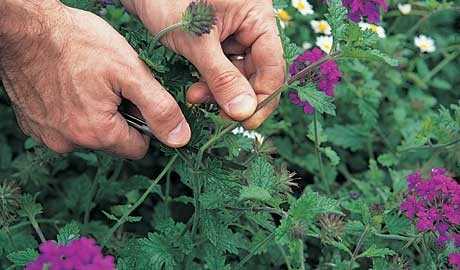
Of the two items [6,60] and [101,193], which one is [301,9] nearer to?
[101,193]

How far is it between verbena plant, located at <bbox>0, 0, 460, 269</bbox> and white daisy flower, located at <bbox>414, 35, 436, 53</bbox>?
0.06 metres

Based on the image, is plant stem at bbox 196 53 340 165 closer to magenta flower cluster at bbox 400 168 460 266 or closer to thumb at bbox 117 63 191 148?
thumb at bbox 117 63 191 148

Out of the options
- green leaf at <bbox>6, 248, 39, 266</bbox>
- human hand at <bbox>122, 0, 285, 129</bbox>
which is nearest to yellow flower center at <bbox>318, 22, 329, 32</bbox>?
human hand at <bbox>122, 0, 285, 129</bbox>

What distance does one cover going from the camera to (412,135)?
3.10 meters

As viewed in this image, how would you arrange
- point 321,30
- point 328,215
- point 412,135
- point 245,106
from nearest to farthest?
1. point 245,106
2. point 328,215
3. point 412,135
4. point 321,30

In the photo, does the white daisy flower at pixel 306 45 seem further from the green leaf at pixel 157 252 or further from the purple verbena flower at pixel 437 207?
the green leaf at pixel 157 252

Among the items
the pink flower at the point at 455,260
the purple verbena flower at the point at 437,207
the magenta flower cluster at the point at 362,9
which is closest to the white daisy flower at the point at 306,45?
the magenta flower cluster at the point at 362,9

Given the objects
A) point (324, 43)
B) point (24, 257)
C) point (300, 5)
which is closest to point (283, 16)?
point (300, 5)

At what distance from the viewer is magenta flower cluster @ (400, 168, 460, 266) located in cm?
205

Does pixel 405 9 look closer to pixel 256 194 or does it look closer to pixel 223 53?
pixel 223 53

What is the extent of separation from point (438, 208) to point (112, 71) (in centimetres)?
94

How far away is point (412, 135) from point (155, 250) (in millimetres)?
1394

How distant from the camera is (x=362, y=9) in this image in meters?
2.42

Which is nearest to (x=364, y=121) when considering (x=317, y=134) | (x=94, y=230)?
(x=317, y=134)
